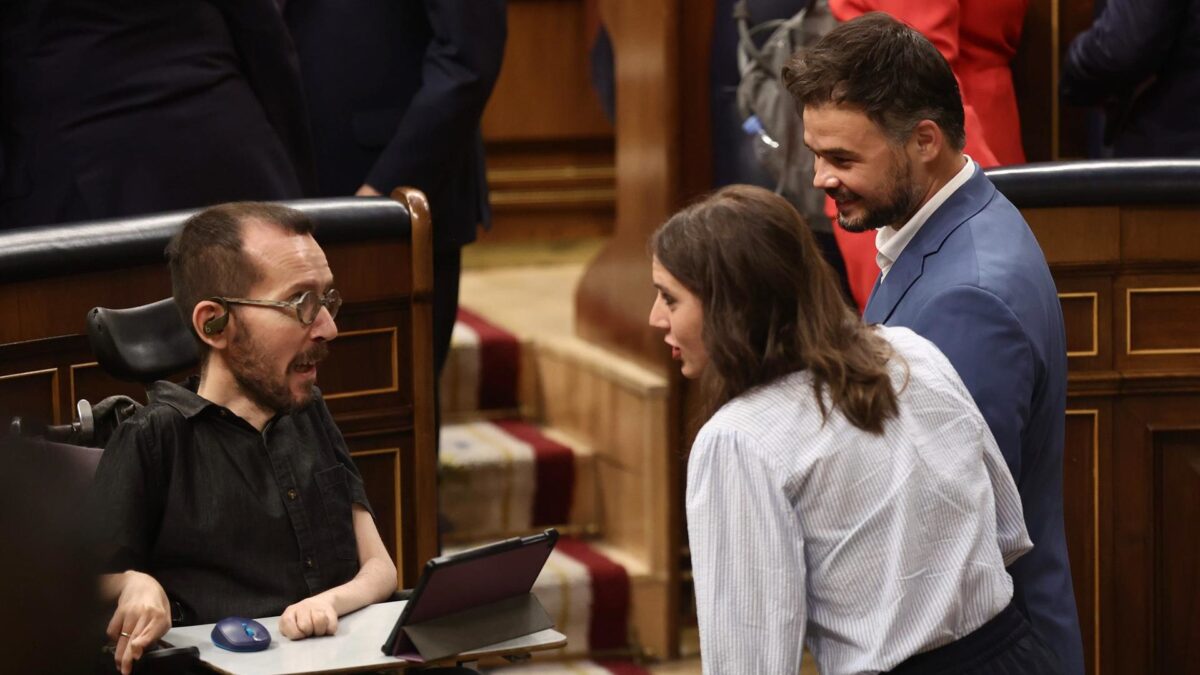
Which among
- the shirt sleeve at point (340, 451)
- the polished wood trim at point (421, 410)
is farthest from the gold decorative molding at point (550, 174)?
the shirt sleeve at point (340, 451)

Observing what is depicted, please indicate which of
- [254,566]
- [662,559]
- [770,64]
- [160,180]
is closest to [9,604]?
[254,566]

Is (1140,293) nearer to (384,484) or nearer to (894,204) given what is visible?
(894,204)

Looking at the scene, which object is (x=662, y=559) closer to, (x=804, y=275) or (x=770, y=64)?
(x=770, y=64)

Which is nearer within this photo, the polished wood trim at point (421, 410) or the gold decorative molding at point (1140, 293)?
the polished wood trim at point (421, 410)

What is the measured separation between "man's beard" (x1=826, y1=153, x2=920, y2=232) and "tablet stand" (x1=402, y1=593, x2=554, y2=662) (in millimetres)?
672

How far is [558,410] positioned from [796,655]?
9.77 feet

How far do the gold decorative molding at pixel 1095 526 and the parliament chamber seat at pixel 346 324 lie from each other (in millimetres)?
1234

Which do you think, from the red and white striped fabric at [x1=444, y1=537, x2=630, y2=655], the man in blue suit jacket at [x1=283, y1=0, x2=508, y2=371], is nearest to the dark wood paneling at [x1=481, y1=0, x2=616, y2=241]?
the red and white striped fabric at [x1=444, y1=537, x2=630, y2=655]

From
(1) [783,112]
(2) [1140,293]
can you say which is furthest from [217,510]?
(2) [1140,293]

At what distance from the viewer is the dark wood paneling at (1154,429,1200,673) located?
3453 millimetres

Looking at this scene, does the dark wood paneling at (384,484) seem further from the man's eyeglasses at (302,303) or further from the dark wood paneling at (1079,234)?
the dark wood paneling at (1079,234)

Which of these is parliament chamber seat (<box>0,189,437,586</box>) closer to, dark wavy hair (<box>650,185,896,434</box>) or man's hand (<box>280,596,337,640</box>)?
man's hand (<box>280,596,337,640</box>)

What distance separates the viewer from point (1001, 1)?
3.58 metres

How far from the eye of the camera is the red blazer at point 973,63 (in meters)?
3.30
